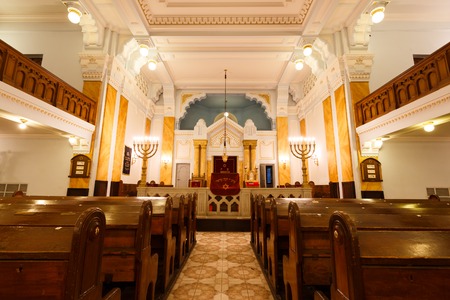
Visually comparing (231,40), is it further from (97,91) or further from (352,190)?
(352,190)

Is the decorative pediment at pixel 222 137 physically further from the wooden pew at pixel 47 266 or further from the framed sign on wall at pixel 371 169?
the wooden pew at pixel 47 266

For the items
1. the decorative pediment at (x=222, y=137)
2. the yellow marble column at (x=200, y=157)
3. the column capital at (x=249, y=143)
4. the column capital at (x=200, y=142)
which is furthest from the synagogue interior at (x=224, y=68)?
the column capital at (x=200, y=142)

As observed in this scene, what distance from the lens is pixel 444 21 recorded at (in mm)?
6832

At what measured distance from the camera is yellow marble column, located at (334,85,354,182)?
6250 mm

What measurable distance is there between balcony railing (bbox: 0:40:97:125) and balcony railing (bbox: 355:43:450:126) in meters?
7.65

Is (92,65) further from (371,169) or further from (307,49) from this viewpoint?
(371,169)

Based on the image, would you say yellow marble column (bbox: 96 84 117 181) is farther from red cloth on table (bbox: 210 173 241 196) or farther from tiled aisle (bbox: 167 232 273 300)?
tiled aisle (bbox: 167 232 273 300)

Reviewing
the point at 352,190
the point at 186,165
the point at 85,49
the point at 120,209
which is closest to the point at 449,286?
the point at 120,209

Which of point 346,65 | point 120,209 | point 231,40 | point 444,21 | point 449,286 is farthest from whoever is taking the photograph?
point 231,40

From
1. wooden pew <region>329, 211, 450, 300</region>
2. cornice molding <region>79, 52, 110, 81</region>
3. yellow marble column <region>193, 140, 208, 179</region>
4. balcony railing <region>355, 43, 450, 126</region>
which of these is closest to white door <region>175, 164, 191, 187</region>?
yellow marble column <region>193, 140, 208, 179</region>

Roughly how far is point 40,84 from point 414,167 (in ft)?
31.7

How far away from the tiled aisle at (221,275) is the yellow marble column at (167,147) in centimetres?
636

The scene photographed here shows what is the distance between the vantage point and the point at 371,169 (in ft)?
19.4

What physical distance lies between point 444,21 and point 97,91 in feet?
36.1
